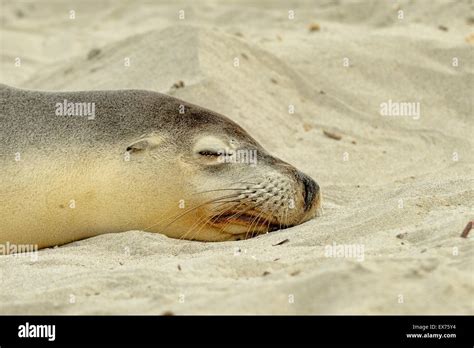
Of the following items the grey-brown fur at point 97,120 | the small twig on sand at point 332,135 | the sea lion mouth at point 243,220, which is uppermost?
the grey-brown fur at point 97,120

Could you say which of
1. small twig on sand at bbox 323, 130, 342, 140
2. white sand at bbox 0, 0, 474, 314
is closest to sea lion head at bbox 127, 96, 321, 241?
white sand at bbox 0, 0, 474, 314

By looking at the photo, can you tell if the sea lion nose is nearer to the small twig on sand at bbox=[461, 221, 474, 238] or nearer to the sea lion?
the sea lion

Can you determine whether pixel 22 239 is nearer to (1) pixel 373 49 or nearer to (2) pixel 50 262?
(2) pixel 50 262

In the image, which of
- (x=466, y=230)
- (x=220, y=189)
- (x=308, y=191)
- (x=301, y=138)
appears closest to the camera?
(x=466, y=230)

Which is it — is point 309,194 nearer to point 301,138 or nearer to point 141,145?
point 141,145

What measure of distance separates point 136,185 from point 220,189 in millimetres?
441

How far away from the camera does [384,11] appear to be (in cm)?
988

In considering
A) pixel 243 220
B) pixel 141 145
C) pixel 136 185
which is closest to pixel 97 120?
pixel 141 145

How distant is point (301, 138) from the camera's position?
6.95 metres

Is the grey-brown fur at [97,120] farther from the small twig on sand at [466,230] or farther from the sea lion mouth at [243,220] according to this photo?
the small twig on sand at [466,230]

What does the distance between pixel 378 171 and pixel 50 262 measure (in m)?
2.86

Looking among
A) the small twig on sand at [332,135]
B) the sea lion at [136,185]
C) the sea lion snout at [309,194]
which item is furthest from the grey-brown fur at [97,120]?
the small twig on sand at [332,135]

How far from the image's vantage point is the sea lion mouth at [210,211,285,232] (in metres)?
4.74

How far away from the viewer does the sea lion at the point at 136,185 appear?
4730 mm
